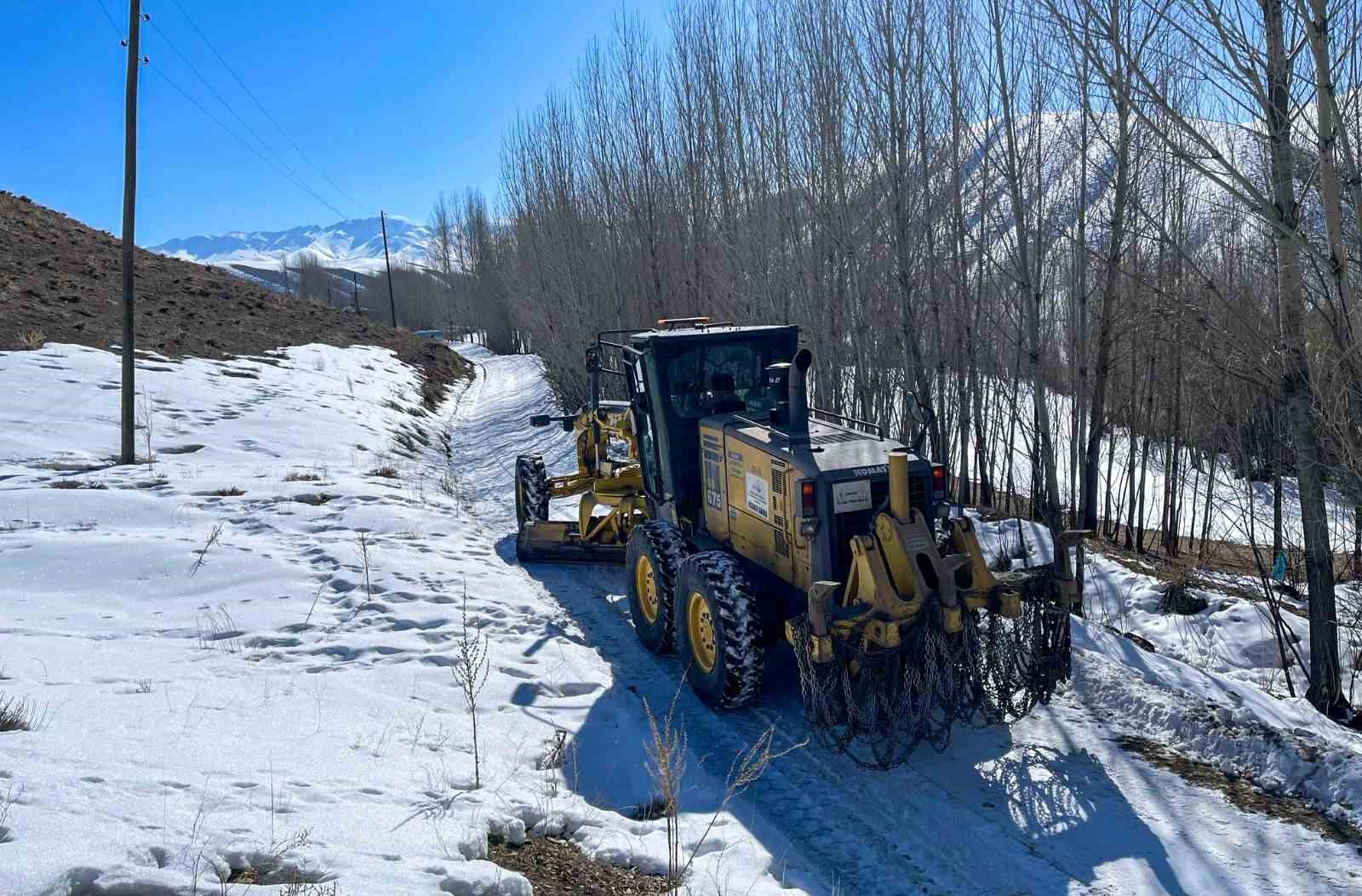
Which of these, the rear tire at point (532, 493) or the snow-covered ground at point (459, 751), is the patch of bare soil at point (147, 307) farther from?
the snow-covered ground at point (459, 751)

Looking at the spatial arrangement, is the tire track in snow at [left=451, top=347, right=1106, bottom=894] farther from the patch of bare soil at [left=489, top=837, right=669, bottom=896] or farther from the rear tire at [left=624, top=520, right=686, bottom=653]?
the patch of bare soil at [left=489, top=837, right=669, bottom=896]

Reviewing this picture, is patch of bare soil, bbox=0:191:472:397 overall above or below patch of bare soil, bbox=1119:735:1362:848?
above

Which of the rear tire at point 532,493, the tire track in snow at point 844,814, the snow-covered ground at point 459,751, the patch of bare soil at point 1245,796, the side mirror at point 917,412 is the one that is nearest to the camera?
the snow-covered ground at point 459,751

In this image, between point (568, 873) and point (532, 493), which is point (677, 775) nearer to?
point (568, 873)

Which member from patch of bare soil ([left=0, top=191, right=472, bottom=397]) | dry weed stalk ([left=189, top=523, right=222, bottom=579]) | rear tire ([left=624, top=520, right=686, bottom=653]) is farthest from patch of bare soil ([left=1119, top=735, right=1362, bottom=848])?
patch of bare soil ([left=0, top=191, right=472, bottom=397])

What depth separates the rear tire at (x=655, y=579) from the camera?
6.87 m

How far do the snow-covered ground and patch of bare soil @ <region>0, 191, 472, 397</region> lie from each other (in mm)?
12616

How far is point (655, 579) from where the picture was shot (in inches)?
276

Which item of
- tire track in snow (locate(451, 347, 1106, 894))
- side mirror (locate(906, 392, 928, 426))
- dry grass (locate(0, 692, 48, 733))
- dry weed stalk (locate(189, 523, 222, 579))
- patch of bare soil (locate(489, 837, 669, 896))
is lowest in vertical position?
tire track in snow (locate(451, 347, 1106, 894))

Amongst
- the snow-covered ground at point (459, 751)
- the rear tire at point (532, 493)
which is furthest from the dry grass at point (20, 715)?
the rear tire at point (532, 493)

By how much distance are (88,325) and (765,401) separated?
18.4 m

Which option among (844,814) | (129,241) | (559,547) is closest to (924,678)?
(844,814)

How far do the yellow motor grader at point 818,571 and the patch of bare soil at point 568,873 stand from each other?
1.61 metres

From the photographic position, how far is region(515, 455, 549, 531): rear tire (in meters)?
10.5
